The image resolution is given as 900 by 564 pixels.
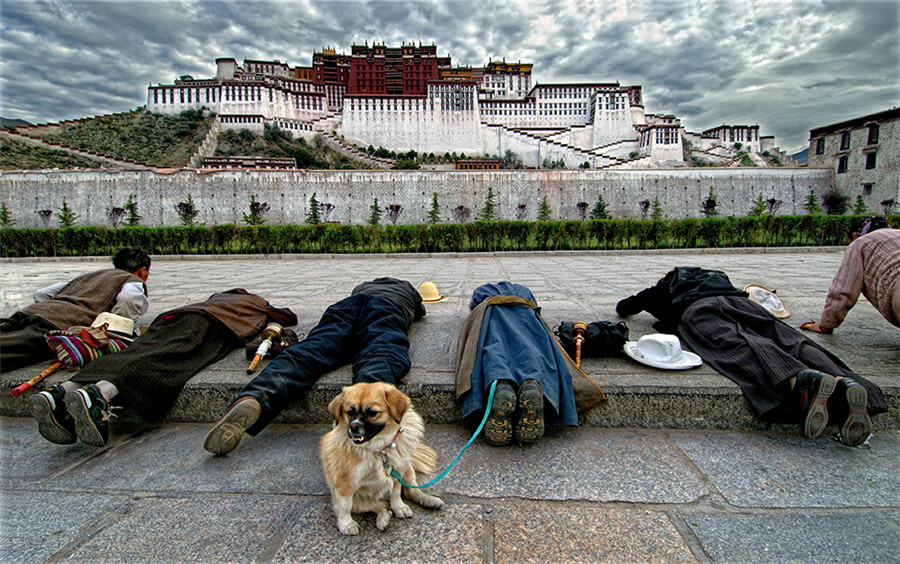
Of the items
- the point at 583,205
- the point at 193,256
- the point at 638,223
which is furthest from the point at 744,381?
the point at 583,205

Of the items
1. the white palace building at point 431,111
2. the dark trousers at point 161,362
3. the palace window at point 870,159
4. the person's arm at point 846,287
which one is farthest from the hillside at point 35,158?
the palace window at point 870,159

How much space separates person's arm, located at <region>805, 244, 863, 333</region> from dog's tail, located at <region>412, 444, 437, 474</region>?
2667mm

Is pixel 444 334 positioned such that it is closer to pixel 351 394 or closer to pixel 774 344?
pixel 351 394

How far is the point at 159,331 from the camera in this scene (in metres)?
2.31

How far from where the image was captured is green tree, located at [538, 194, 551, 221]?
85.8 ft

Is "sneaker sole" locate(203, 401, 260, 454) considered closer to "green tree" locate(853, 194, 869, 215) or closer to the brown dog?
the brown dog

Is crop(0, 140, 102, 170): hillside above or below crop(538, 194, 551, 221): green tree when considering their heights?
above

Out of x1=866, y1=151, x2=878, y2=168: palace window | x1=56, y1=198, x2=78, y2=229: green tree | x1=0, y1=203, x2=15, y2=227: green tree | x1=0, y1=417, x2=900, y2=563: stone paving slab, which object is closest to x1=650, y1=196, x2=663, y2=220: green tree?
x1=866, y1=151, x2=878, y2=168: palace window

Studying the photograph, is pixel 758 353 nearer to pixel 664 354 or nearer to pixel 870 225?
pixel 664 354

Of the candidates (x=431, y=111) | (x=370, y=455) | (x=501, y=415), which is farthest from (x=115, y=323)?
(x=431, y=111)

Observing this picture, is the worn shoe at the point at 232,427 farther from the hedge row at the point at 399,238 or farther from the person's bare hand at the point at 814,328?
the hedge row at the point at 399,238

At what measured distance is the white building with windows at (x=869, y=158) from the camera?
25.2 m

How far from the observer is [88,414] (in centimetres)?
180

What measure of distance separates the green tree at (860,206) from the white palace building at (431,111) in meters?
17.3
